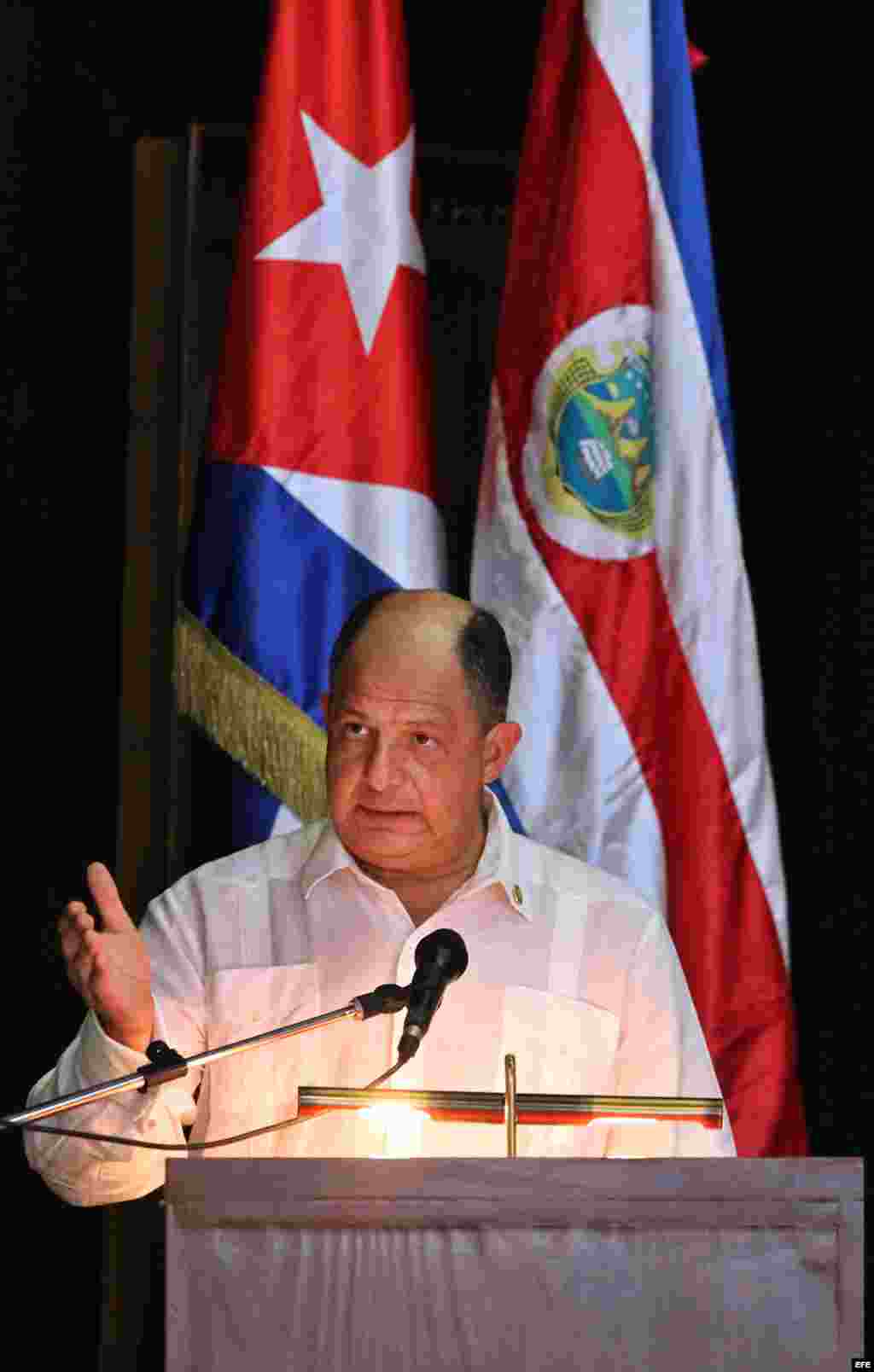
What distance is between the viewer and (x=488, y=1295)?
160 cm

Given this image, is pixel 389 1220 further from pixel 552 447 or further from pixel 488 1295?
pixel 552 447

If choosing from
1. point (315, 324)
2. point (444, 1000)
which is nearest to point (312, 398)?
point (315, 324)

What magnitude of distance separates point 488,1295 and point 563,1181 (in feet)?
0.37

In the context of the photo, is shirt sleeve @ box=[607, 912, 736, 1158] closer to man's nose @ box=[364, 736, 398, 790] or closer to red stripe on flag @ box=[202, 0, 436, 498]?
man's nose @ box=[364, 736, 398, 790]

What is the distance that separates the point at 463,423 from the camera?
13.8 feet

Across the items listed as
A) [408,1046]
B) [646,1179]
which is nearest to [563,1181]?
[646,1179]

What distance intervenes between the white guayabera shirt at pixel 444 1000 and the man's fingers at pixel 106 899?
39cm

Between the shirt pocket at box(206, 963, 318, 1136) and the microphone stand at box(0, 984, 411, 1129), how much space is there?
28.5 inches

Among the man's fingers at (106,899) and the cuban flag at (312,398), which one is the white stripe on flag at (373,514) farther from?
the man's fingers at (106,899)

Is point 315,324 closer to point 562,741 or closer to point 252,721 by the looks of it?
point 252,721

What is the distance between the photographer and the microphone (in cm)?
194

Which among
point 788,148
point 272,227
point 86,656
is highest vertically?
point 788,148

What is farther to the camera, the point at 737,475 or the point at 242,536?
the point at 737,475

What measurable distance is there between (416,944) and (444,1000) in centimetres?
9
